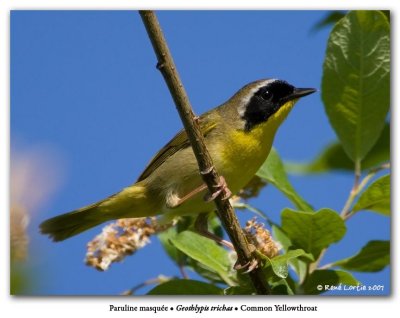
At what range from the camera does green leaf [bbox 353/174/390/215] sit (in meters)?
2.26

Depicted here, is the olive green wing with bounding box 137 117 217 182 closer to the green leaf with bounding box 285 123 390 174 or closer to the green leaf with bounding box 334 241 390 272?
the green leaf with bounding box 285 123 390 174

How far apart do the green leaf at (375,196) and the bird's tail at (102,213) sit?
944mm

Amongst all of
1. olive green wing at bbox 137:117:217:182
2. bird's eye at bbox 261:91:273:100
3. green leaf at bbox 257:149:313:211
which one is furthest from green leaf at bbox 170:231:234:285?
bird's eye at bbox 261:91:273:100

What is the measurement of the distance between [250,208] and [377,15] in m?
0.91

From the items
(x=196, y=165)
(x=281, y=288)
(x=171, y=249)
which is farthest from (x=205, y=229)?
(x=281, y=288)

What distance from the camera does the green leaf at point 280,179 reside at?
239 centimetres

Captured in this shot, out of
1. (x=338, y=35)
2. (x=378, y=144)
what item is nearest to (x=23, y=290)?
(x=338, y=35)

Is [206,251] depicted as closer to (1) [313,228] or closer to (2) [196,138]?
(1) [313,228]

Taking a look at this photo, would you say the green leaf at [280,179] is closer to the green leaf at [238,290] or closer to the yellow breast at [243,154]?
the yellow breast at [243,154]

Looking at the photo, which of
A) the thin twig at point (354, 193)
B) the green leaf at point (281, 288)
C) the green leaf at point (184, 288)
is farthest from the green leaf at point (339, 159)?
the green leaf at point (184, 288)

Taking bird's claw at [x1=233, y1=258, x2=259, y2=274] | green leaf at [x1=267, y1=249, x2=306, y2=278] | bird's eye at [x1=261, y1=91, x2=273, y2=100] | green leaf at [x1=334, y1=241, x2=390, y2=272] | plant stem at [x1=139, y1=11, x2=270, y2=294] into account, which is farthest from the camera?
bird's eye at [x1=261, y1=91, x2=273, y2=100]

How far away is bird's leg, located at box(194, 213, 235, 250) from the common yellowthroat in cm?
5
